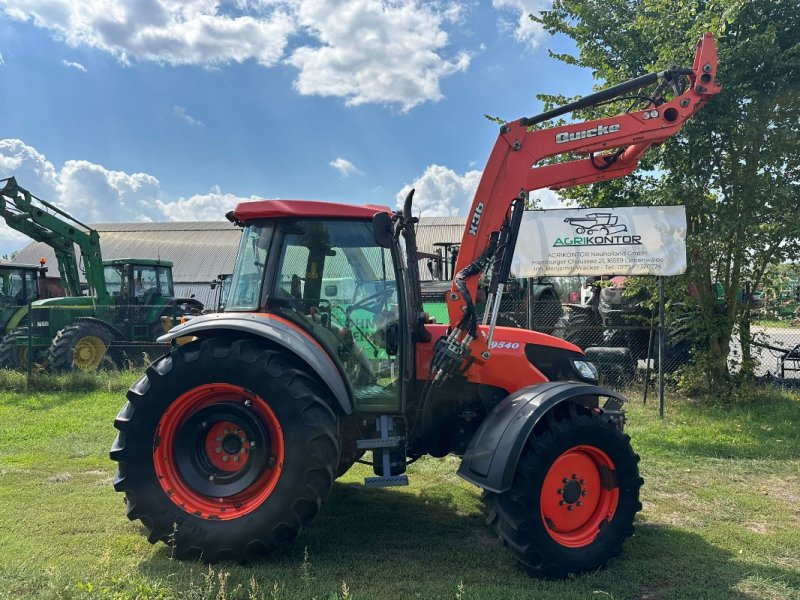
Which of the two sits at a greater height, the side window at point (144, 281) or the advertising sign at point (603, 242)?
the advertising sign at point (603, 242)

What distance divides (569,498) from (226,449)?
7.30 ft

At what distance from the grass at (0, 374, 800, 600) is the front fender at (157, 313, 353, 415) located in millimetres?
1058

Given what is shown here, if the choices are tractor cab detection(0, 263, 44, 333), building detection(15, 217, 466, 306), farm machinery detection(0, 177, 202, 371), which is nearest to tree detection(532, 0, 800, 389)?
farm machinery detection(0, 177, 202, 371)

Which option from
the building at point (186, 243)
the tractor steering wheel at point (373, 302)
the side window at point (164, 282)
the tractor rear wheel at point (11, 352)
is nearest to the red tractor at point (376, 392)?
the tractor steering wheel at point (373, 302)

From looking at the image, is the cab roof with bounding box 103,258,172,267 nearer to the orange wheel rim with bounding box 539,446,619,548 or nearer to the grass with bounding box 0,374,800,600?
the grass with bounding box 0,374,800,600

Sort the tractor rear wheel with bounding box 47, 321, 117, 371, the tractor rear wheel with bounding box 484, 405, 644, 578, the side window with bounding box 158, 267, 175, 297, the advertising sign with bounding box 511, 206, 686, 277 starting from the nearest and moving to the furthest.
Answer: the tractor rear wheel with bounding box 484, 405, 644, 578 < the advertising sign with bounding box 511, 206, 686, 277 < the tractor rear wheel with bounding box 47, 321, 117, 371 < the side window with bounding box 158, 267, 175, 297

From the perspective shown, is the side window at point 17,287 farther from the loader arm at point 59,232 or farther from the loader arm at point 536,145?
the loader arm at point 536,145

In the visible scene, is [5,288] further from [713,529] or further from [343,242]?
[713,529]

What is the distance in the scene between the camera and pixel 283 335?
3.88 meters

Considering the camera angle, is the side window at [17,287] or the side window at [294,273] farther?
the side window at [17,287]

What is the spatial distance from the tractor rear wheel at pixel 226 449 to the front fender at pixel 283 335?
3.8 inches

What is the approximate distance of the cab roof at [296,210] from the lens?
13.6ft

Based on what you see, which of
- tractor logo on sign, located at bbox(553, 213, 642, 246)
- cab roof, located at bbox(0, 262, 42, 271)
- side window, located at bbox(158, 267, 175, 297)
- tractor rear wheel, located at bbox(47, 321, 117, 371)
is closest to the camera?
tractor logo on sign, located at bbox(553, 213, 642, 246)

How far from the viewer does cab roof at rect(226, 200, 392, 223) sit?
4137 mm
